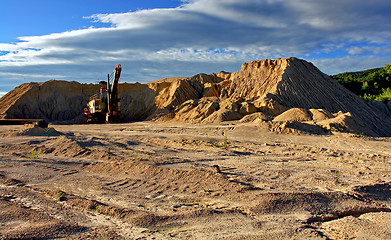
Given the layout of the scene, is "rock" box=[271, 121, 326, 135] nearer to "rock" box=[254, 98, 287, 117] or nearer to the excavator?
"rock" box=[254, 98, 287, 117]

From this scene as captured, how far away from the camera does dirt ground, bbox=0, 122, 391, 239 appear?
419cm

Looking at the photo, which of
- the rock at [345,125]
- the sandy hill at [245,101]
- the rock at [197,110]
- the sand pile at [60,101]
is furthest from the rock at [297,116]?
the sand pile at [60,101]

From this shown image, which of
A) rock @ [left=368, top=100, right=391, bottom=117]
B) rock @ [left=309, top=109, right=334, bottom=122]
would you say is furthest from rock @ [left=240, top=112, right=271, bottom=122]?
rock @ [left=368, top=100, right=391, bottom=117]

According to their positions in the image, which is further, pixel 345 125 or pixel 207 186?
pixel 345 125

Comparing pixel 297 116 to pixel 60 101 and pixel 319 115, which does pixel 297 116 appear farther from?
pixel 60 101

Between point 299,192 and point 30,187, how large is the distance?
17.3 feet

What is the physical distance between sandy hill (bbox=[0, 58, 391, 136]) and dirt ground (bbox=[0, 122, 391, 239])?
7417mm

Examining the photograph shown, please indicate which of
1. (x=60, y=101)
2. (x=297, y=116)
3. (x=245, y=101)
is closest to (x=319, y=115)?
(x=297, y=116)

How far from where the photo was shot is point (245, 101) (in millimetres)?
23969

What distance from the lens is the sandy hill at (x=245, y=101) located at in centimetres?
1784

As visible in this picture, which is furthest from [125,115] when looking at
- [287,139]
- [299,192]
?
[299,192]

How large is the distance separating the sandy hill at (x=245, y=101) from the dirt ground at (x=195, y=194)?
742cm

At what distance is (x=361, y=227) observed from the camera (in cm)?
426

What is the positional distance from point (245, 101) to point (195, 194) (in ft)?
61.8
